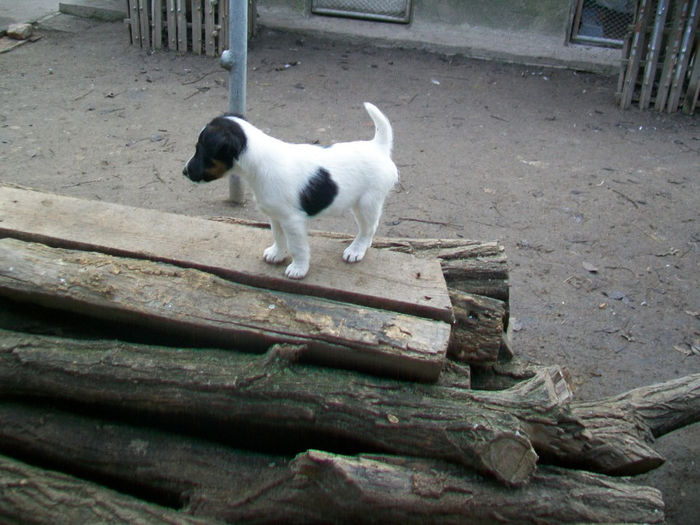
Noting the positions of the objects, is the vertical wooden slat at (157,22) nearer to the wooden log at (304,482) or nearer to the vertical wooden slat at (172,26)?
the vertical wooden slat at (172,26)

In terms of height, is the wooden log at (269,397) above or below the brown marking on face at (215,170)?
below

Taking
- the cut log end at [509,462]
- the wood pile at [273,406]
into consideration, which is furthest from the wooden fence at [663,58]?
the cut log end at [509,462]

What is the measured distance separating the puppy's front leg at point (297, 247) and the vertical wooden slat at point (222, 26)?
6.84 meters

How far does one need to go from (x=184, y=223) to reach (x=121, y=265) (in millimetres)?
602

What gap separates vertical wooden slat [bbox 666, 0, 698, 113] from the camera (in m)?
8.01

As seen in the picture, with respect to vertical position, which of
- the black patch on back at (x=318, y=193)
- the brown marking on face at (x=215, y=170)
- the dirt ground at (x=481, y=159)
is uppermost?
the brown marking on face at (x=215, y=170)

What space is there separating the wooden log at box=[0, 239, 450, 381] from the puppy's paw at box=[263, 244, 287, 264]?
0.24 meters

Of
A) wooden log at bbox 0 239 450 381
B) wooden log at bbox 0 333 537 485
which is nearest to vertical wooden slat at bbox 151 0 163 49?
wooden log at bbox 0 239 450 381

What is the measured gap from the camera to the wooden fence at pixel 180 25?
360 inches

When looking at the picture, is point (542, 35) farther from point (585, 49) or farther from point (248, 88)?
point (248, 88)

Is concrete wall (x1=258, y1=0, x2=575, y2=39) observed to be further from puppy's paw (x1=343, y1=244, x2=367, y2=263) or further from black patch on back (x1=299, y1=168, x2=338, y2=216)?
black patch on back (x1=299, y1=168, x2=338, y2=216)

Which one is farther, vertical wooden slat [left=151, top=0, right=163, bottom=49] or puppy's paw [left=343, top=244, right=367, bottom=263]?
vertical wooden slat [left=151, top=0, right=163, bottom=49]

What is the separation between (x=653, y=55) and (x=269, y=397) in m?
7.62

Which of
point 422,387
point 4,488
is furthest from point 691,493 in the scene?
point 4,488
